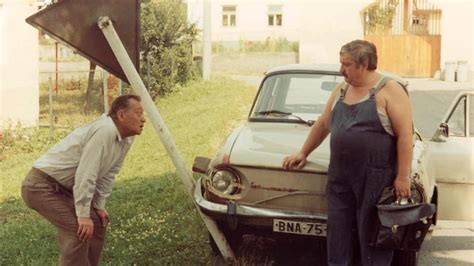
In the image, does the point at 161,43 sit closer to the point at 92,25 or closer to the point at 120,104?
the point at 92,25

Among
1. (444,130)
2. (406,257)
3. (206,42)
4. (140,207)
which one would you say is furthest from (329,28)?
(406,257)

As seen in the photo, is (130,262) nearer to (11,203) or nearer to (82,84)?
(11,203)

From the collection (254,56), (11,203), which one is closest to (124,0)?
(11,203)

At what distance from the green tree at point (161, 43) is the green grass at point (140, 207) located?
14.2 feet

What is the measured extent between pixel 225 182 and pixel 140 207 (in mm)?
2665

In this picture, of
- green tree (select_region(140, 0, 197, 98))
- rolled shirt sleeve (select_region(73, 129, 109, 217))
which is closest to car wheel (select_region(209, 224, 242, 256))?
rolled shirt sleeve (select_region(73, 129, 109, 217))

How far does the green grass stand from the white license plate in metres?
0.86

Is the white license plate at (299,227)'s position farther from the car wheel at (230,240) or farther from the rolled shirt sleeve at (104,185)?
the rolled shirt sleeve at (104,185)

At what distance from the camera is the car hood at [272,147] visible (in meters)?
5.25

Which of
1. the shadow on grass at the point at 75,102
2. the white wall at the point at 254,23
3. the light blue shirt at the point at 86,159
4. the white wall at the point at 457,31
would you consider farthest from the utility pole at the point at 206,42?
the white wall at the point at 254,23

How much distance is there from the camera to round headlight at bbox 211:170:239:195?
534 centimetres

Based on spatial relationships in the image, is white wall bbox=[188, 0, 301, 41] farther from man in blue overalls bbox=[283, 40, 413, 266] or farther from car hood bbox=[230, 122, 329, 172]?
man in blue overalls bbox=[283, 40, 413, 266]

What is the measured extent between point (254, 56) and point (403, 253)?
29998 mm

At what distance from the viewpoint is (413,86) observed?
2625cm
